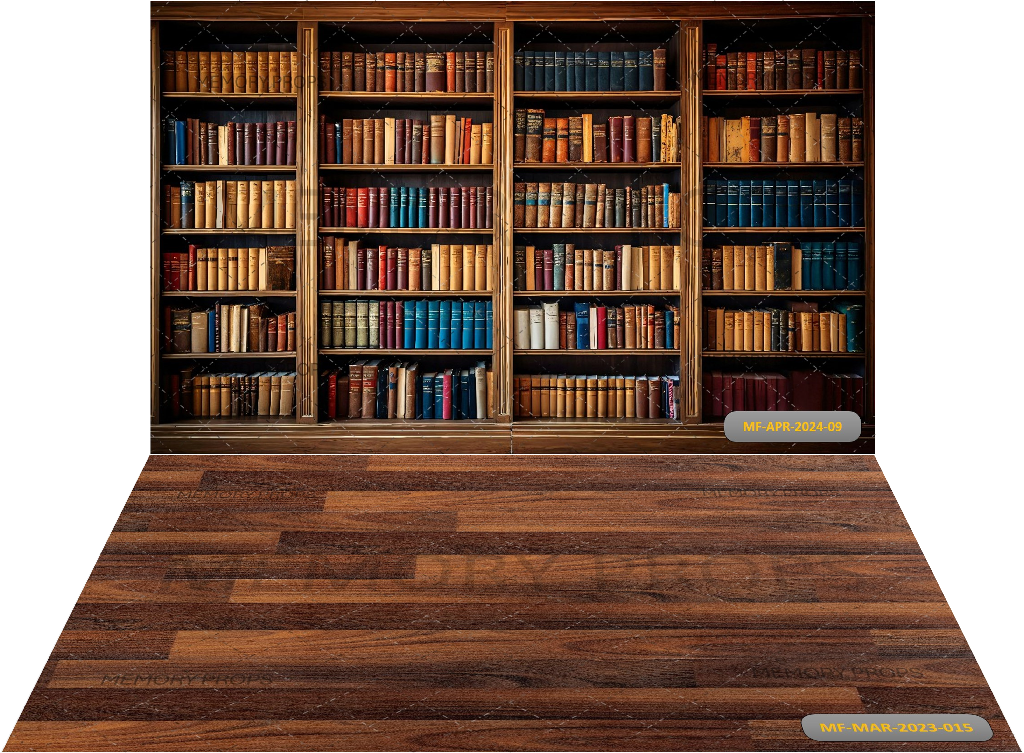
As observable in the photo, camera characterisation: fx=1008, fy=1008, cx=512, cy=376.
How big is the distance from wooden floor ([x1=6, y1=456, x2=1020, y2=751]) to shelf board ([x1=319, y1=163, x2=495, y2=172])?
4.94 ft

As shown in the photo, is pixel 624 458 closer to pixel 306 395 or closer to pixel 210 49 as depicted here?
pixel 306 395

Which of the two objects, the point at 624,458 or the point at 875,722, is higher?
the point at 624,458

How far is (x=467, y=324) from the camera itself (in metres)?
4.25

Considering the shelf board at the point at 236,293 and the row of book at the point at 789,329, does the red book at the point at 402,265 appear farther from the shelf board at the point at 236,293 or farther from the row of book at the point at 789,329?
the row of book at the point at 789,329

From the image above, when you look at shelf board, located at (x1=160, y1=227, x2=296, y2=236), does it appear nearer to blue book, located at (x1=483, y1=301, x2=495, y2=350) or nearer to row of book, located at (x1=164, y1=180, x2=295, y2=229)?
row of book, located at (x1=164, y1=180, x2=295, y2=229)

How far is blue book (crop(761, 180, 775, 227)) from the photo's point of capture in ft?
13.7

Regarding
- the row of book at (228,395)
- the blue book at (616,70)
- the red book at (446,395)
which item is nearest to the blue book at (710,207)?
the blue book at (616,70)

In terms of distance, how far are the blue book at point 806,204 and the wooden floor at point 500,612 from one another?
1.31 metres

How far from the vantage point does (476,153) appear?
4.23m

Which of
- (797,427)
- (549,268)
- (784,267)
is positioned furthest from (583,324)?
(797,427)

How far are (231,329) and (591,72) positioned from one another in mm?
1851

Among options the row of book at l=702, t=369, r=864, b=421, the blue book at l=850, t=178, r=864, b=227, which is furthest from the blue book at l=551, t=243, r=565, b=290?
the blue book at l=850, t=178, r=864, b=227

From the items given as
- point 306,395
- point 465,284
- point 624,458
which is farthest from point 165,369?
point 624,458

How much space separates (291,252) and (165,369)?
0.72m
